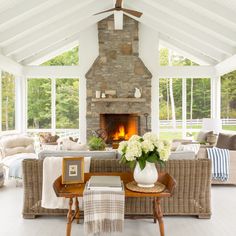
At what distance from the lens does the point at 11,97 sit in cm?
933

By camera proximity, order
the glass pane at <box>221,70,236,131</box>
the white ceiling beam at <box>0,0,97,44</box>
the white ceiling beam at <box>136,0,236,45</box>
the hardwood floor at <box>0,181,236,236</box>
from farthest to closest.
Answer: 1. the glass pane at <box>221,70,236,131</box>
2. the white ceiling beam at <box>0,0,97,44</box>
3. the white ceiling beam at <box>136,0,236,45</box>
4. the hardwood floor at <box>0,181,236,236</box>

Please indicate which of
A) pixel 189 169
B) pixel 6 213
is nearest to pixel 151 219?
pixel 189 169

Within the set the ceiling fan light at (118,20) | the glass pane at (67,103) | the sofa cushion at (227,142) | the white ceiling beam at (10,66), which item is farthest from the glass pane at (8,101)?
the sofa cushion at (227,142)

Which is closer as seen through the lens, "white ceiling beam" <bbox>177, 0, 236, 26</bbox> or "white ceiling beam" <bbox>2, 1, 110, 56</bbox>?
"white ceiling beam" <bbox>177, 0, 236, 26</bbox>

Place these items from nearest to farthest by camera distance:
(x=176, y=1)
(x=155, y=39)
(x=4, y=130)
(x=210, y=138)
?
(x=176, y=1)
(x=210, y=138)
(x=4, y=130)
(x=155, y=39)

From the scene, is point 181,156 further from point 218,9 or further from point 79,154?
point 218,9

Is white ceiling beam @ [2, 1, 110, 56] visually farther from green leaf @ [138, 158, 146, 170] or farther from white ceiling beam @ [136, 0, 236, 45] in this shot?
green leaf @ [138, 158, 146, 170]

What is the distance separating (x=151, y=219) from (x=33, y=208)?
141 cm

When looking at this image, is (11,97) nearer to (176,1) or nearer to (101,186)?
(176,1)

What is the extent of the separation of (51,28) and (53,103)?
101 inches

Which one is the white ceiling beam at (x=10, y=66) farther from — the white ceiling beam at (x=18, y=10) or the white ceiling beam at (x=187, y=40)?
the white ceiling beam at (x=187, y=40)

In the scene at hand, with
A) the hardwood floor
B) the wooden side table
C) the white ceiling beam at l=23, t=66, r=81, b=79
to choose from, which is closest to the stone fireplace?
the white ceiling beam at l=23, t=66, r=81, b=79

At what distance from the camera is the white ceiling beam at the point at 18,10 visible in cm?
648

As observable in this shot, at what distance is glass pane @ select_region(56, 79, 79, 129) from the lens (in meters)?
10.1
